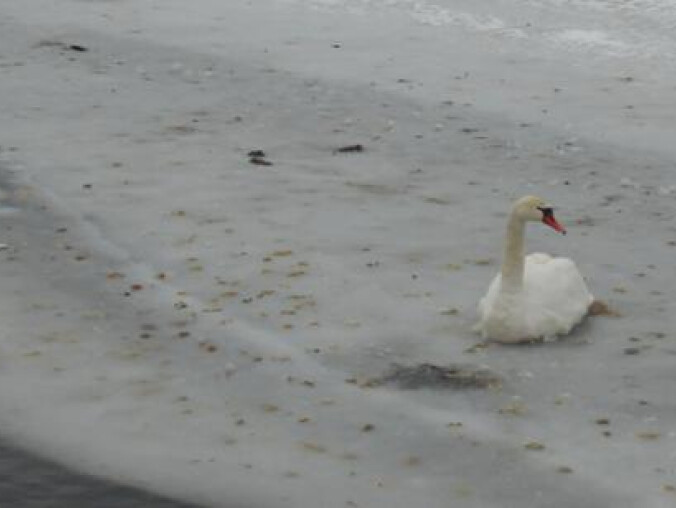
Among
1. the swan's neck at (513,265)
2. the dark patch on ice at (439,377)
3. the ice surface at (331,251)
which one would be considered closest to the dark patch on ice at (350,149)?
the ice surface at (331,251)

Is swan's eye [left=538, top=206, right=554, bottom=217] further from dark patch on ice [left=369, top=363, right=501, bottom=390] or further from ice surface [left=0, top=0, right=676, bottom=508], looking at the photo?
dark patch on ice [left=369, top=363, right=501, bottom=390]

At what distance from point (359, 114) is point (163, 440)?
24.5ft

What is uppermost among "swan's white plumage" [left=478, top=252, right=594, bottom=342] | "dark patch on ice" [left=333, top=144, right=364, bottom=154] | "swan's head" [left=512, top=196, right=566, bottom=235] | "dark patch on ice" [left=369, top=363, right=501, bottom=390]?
"dark patch on ice" [left=333, top=144, right=364, bottom=154]

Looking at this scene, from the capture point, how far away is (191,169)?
44.9 ft

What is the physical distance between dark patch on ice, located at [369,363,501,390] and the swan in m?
0.41

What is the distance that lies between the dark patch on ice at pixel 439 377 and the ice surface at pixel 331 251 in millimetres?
82

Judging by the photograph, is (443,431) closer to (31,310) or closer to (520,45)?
(31,310)

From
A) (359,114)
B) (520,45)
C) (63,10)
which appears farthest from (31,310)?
(63,10)

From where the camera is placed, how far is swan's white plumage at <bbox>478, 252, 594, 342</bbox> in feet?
31.7

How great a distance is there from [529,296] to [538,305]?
77mm

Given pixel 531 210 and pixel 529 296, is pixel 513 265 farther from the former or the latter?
pixel 531 210

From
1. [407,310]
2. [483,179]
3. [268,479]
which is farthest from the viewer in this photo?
[483,179]

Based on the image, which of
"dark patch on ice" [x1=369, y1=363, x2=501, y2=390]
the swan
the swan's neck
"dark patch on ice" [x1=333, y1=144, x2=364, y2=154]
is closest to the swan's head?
the swan

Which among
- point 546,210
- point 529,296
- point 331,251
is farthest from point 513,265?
point 331,251
